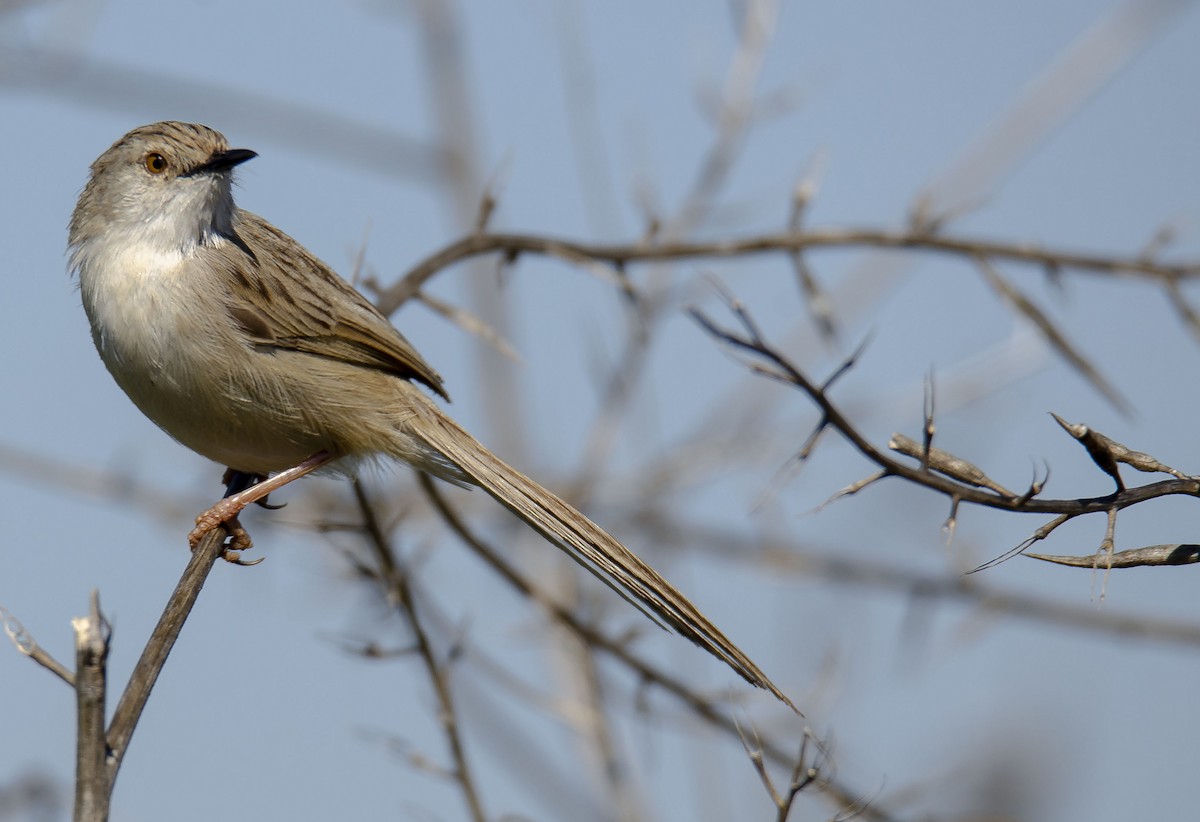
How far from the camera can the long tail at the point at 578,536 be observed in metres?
2.86

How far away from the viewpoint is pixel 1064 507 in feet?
6.64

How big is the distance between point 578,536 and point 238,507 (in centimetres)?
120

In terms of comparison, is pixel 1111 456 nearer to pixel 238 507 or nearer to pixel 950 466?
pixel 950 466

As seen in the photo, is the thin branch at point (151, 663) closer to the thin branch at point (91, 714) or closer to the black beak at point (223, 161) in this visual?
the thin branch at point (91, 714)

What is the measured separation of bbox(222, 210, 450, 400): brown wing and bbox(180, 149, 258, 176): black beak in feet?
0.74

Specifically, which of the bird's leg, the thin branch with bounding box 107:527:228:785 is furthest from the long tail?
the thin branch with bounding box 107:527:228:785

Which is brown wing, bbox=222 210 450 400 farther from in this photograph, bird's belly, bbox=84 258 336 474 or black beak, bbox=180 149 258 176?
black beak, bbox=180 149 258 176

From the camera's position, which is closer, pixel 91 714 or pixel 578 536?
pixel 91 714

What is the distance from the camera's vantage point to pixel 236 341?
391 centimetres

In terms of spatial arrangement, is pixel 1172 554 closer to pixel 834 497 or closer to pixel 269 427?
pixel 834 497

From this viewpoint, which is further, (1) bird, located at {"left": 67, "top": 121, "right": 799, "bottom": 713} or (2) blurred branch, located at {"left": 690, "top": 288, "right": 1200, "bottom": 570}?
(1) bird, located at {"left": 67, "top": 121, "right": 799, "bottom": 713}

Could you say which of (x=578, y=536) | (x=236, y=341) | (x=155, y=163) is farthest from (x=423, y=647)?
(x=155, y=163)

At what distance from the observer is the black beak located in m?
4.00

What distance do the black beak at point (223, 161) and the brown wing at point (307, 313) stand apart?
0.74ft
